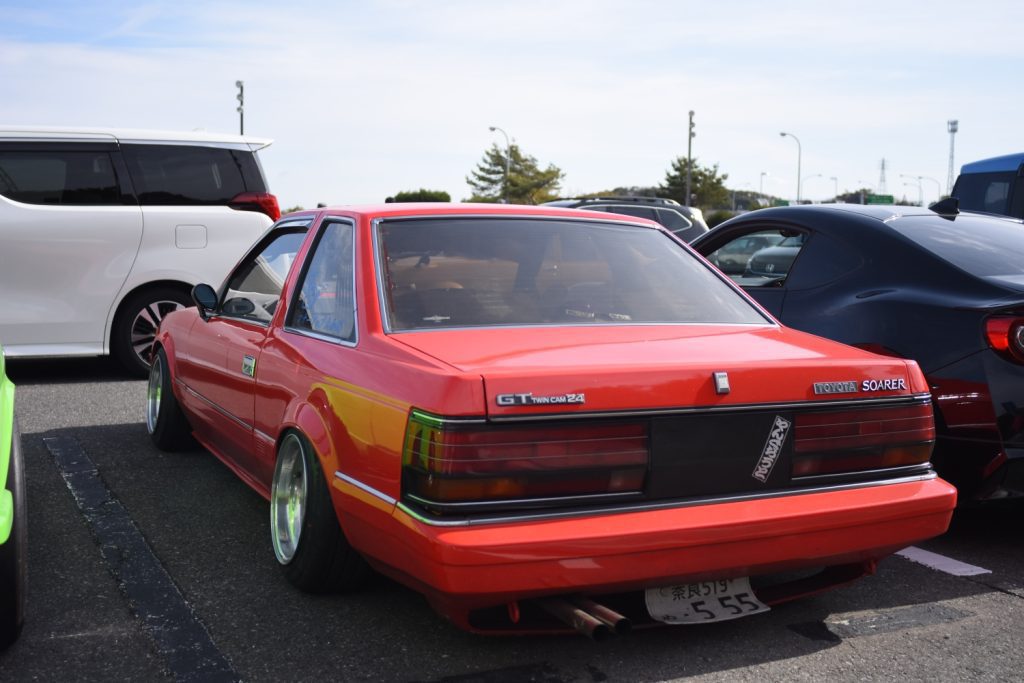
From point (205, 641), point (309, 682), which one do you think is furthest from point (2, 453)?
point (309, 682)

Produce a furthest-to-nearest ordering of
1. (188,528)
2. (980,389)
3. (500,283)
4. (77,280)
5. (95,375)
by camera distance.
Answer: (95,375) → (77,280) → (188,528) → (980,389) → (500,283)

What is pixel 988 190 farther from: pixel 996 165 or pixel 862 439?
pixel 862 439

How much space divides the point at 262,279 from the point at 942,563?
3128 millimetres

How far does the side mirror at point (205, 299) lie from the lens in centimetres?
522

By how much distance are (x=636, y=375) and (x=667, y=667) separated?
901 mm

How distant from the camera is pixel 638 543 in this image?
2.96 m

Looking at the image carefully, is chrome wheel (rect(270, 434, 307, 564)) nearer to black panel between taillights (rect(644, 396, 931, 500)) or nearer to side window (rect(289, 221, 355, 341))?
side window (rect(289, 221, 355, 341))

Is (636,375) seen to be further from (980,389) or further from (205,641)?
(980,389)

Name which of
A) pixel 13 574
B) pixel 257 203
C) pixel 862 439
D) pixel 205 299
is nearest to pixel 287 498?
pixel 13 574

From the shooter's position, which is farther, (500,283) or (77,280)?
(77,280)

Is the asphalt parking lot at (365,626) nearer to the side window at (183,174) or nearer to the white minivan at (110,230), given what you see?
the white minivan at (110,230)

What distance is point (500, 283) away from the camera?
3807 mm

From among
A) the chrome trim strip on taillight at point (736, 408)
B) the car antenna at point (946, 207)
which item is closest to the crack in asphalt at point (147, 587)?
the chrome trim strip on taillight at point (736, 408)

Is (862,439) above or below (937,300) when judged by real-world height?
below
